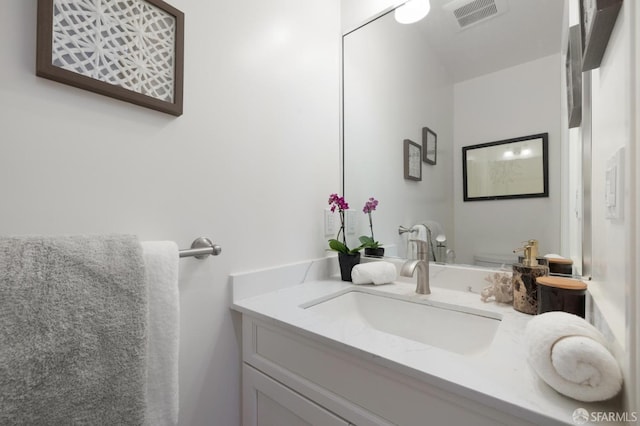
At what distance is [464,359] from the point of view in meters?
0.49

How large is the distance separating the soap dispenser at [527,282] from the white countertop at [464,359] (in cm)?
3

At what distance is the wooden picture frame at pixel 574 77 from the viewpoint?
70 cm

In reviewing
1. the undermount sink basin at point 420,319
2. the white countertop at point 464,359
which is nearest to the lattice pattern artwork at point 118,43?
the white countertop at point 464,359

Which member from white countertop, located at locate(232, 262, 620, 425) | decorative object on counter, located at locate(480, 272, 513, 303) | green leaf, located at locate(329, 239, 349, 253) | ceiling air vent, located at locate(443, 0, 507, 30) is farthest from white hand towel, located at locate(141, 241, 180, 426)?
ceiling air vent, located at locate(443, 0, 507, 30)

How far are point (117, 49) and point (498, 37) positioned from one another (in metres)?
1.18

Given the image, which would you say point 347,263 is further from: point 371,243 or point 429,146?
point 429,146

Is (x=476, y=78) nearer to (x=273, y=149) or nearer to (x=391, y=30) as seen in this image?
(x=391, y=30)

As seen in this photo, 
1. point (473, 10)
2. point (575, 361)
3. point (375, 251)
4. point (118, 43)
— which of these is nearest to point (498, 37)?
point (473, 10)

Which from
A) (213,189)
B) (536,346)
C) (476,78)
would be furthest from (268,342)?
(476,78)

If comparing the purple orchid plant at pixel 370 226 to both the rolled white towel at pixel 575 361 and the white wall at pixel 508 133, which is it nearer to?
the white wall at pixel 508 133

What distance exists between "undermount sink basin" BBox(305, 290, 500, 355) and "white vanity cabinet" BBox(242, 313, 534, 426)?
0.12m

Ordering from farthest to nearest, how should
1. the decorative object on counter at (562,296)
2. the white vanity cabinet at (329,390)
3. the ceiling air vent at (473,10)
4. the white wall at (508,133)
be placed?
the ceiling air vent at (473,10) → the white wall at (508,133) → the decorative object on counter at (562,296) → the white vanity cabinet at (329,390)

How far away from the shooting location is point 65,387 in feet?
1.32

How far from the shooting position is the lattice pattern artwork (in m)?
0.53
